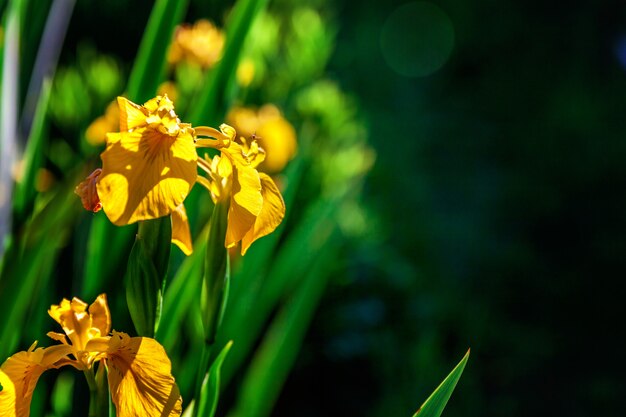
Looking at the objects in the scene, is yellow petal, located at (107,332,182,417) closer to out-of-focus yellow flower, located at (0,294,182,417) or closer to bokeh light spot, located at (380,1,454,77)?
out-of-focus yellow flower, located at (0,294,182,417)

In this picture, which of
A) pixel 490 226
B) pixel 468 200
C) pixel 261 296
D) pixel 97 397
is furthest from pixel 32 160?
pixel 468 200

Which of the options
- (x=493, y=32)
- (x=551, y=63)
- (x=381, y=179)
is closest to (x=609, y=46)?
(x=551, y=63)

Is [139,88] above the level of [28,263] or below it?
above

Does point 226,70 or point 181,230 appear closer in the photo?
point 181,230

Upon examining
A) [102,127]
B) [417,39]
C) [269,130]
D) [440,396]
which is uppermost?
[417,39]

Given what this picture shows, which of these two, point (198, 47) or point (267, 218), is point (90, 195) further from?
point (198, 47)

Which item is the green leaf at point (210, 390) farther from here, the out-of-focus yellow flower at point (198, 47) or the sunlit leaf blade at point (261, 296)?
the out-of-focus yellow flower at point (198, 47)

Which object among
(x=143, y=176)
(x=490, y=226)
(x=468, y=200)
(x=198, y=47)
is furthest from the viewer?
(x=468, y=200)

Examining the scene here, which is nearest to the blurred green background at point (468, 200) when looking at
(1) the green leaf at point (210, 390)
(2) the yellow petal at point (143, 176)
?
(1) the green leaf at point (210, 390)
